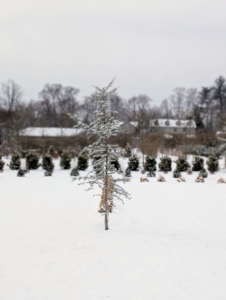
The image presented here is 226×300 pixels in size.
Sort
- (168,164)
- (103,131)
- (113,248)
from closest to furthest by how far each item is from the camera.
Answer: (113,248) → (103,131) → (168,164)

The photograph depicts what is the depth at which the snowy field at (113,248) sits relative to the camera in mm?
4562

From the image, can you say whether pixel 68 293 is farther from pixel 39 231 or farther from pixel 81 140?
pixel 81 140

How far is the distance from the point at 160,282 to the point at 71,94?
59.1 m

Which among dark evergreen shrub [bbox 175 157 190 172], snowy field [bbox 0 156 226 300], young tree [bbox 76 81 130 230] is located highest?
young tree [bbox 76 81 130 230]

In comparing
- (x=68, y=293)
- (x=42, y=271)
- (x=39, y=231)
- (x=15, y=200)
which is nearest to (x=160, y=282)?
(x=68, y=293)

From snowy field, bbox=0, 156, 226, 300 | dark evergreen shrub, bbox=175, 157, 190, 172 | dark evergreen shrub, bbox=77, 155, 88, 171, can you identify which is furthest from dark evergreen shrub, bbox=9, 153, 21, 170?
dark evergreen shrub, bbox=175, 157, 190, 172

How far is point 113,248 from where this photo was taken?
6.07m

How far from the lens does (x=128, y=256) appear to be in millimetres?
5727

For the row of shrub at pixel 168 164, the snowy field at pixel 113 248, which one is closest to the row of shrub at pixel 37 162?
the row of shrub at pixel 168 164

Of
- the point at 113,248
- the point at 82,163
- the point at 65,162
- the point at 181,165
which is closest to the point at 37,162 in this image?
the point at 65,162

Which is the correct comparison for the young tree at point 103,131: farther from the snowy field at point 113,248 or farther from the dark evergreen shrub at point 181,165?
the dark evergreen shrub at point 181,165

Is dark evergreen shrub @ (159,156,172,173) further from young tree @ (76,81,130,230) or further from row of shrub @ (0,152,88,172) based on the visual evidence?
young tree @ (76,81,130,230)

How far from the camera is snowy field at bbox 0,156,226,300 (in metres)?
4.56

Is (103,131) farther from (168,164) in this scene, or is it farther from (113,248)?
(168,164)
